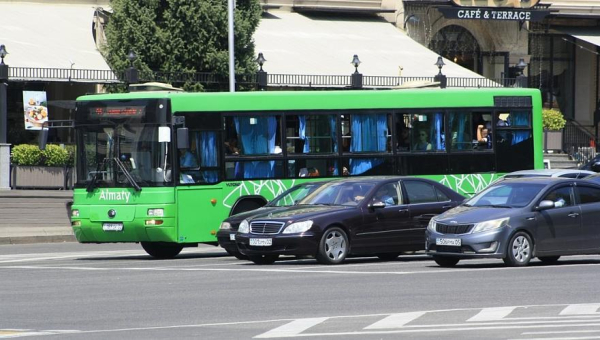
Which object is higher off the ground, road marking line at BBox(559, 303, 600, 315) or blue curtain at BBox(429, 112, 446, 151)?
blue curtain at BBox(429, 112, 446, 151)

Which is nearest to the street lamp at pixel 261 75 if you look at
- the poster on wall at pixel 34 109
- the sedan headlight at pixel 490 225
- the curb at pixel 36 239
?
the poster on wall at pixel 34 109

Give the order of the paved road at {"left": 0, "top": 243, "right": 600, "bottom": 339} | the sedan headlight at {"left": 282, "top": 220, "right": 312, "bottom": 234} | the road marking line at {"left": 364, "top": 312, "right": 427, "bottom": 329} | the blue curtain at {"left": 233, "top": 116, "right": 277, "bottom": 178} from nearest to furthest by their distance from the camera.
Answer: the paved road at {"left": 0, "top": 243, "right": 600, "bottom": 339} < the road marking line at {"left": 364, "top": 312, "right": 427, "bottom": 329} < the sedan headlight at {"left": 282, "top": 220, "right": 312, "bottom": 234} < the blue curtain at {"left": 233, "top": 116, "right": 277, "bottom": 178}

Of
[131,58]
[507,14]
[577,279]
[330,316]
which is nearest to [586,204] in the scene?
[577,279]

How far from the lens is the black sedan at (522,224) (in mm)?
20750

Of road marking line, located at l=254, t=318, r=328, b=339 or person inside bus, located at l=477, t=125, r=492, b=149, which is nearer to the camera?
road marking line, located at l=254, t=318, r=328, b=339

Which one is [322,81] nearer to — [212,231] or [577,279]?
[212,231]

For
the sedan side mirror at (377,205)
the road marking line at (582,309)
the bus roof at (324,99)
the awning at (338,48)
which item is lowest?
the road marking line at (582,309)

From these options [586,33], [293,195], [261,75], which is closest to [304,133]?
[293,195]

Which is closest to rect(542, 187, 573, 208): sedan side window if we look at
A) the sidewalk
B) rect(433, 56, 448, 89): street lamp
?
the sidewalk

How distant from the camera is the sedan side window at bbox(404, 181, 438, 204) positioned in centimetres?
2323

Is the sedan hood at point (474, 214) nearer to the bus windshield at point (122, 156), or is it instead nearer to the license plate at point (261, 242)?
the license plate at point (261, 242)

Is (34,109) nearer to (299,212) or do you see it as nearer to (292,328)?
(299,212)

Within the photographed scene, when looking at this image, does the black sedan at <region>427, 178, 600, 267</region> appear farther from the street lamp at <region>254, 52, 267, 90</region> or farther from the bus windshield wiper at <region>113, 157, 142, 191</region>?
the street lamp at <region>254, 52, 267, 90</region>

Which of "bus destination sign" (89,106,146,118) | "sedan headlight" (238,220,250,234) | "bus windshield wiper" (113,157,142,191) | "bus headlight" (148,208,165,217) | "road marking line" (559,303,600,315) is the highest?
"bus destination sign" (89,106,146,118)
